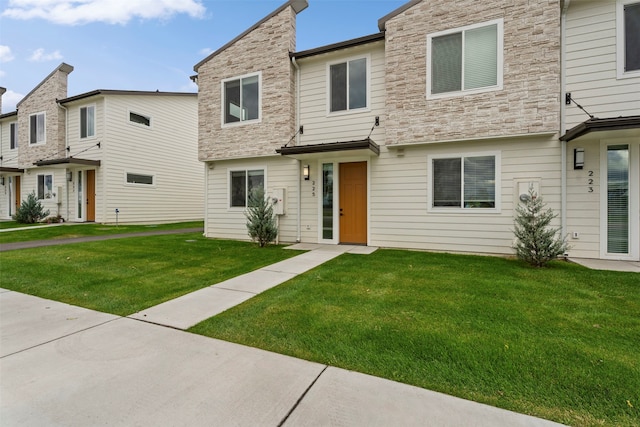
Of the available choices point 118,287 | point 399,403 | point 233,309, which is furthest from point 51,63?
point 399,403

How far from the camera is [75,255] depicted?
723 cm

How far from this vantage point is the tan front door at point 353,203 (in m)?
8.89

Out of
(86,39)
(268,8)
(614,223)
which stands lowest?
(614,223)

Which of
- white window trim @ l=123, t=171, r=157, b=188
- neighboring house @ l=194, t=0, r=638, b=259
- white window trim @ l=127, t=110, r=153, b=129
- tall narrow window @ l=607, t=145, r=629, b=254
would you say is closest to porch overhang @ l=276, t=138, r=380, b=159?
neighboring house @ l=194, t=0, r=638, b=259

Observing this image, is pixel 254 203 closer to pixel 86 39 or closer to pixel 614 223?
pixel 614 223

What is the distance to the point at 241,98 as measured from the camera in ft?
33.2

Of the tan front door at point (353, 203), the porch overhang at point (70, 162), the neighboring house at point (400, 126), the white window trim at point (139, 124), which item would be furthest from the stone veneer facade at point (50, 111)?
the tan front door at point (353, 203)

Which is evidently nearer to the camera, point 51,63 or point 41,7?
point 41,7

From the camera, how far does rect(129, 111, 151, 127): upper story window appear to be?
15.0m

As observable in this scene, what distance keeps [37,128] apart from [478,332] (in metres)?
22.1

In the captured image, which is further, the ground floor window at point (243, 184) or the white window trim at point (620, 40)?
the ground floor window at point (243, 184)

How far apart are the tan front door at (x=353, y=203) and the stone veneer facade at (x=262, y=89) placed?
2.26 meters

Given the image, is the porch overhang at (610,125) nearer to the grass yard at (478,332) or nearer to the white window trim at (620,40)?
the white window trim at (620,40)

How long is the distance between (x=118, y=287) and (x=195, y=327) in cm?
238
